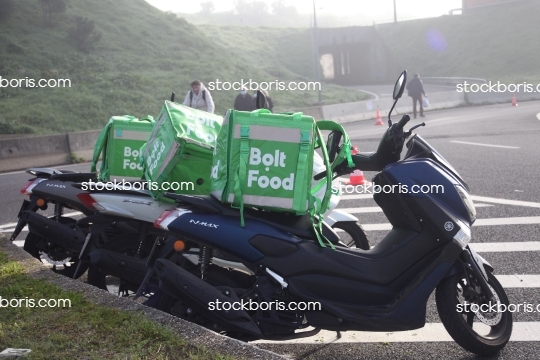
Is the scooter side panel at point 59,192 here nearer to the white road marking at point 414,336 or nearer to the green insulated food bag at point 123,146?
the green insulated food bag at point 123,146

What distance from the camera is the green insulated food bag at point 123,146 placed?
20.8 ft

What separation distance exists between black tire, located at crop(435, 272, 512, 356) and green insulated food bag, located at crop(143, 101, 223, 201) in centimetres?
190

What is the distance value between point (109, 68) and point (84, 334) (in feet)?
102

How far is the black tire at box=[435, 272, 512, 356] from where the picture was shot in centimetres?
432

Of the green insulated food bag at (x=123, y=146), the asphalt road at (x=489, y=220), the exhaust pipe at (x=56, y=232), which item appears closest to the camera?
the asphalt road at (x=489, y=220)

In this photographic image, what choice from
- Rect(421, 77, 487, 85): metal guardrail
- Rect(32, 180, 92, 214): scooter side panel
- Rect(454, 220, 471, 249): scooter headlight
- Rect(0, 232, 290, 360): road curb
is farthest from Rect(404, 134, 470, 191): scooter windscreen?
Rect(421, 77, 487, 85): metal guardrail

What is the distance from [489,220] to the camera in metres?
8.29

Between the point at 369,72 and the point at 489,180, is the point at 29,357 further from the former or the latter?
the point at 369,72

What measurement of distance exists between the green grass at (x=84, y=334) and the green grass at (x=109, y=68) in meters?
17.9

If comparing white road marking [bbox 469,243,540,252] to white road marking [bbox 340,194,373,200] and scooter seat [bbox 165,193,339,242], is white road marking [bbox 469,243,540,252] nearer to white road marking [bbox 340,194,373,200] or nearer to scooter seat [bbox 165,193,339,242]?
scooter seat [bbox 165,193,339,242]

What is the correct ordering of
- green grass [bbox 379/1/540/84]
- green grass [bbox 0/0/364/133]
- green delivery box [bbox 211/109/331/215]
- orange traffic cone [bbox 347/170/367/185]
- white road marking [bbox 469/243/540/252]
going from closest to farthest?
green delivery box [bbox 211/109/331/215] < white road marking [bbox 469/243/540/252] < orange traffic cone [bbox 347/170/367/185] < green grass [bbox 0/0/364/133] < green grass [bbox 379/1/540/84]

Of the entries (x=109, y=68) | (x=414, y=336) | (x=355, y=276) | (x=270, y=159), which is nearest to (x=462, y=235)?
(x=355, y=276)

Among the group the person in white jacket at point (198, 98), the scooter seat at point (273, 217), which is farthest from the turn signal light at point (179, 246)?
the person in white jacket at point (198, 98)

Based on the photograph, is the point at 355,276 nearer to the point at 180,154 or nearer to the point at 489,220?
the point at 180,154
